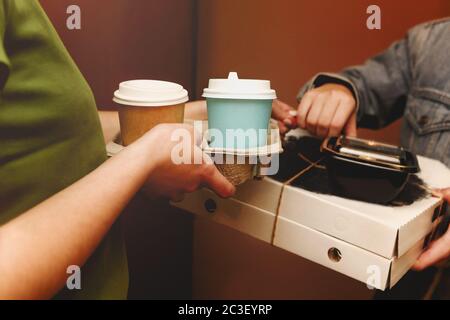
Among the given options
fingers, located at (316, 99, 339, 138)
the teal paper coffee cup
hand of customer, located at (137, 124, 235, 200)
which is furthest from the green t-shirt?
fingers, located at (316, 99, 339, 138)

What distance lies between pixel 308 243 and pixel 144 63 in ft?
2.84

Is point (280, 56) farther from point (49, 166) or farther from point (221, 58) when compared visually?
point (49, 166)

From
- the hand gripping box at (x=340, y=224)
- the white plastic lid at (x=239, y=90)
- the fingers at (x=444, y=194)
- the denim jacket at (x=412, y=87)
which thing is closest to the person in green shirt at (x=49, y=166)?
the white plastic lid at (x=239, y=90)

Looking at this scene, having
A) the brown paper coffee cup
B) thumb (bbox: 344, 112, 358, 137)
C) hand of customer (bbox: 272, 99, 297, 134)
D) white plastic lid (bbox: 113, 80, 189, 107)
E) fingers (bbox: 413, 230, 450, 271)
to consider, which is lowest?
fingers (bbox: 413, 230, 450, 271)

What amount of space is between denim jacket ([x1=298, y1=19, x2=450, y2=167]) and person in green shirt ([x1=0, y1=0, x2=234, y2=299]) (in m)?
0.77

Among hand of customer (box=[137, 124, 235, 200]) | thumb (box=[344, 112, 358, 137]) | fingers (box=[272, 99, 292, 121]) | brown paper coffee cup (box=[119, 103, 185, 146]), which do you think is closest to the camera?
hand of customer (box=[137, 124, 235, 200])

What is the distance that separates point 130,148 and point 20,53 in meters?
0.18

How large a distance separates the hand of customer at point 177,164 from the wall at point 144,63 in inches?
23.9

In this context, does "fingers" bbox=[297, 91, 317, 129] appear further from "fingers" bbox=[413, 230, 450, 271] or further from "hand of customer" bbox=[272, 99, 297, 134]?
"fingers" bbox=[413, 230, 450, 271]

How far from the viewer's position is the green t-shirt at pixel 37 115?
0.48 m

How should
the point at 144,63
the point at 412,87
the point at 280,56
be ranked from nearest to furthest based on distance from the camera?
the point at 412,87, the point at 144,63, the point at 280,56

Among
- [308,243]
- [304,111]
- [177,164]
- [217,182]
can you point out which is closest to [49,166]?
[177,164]

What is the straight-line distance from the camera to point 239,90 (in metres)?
0.68

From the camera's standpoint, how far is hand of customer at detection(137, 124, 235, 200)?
0.60 m
